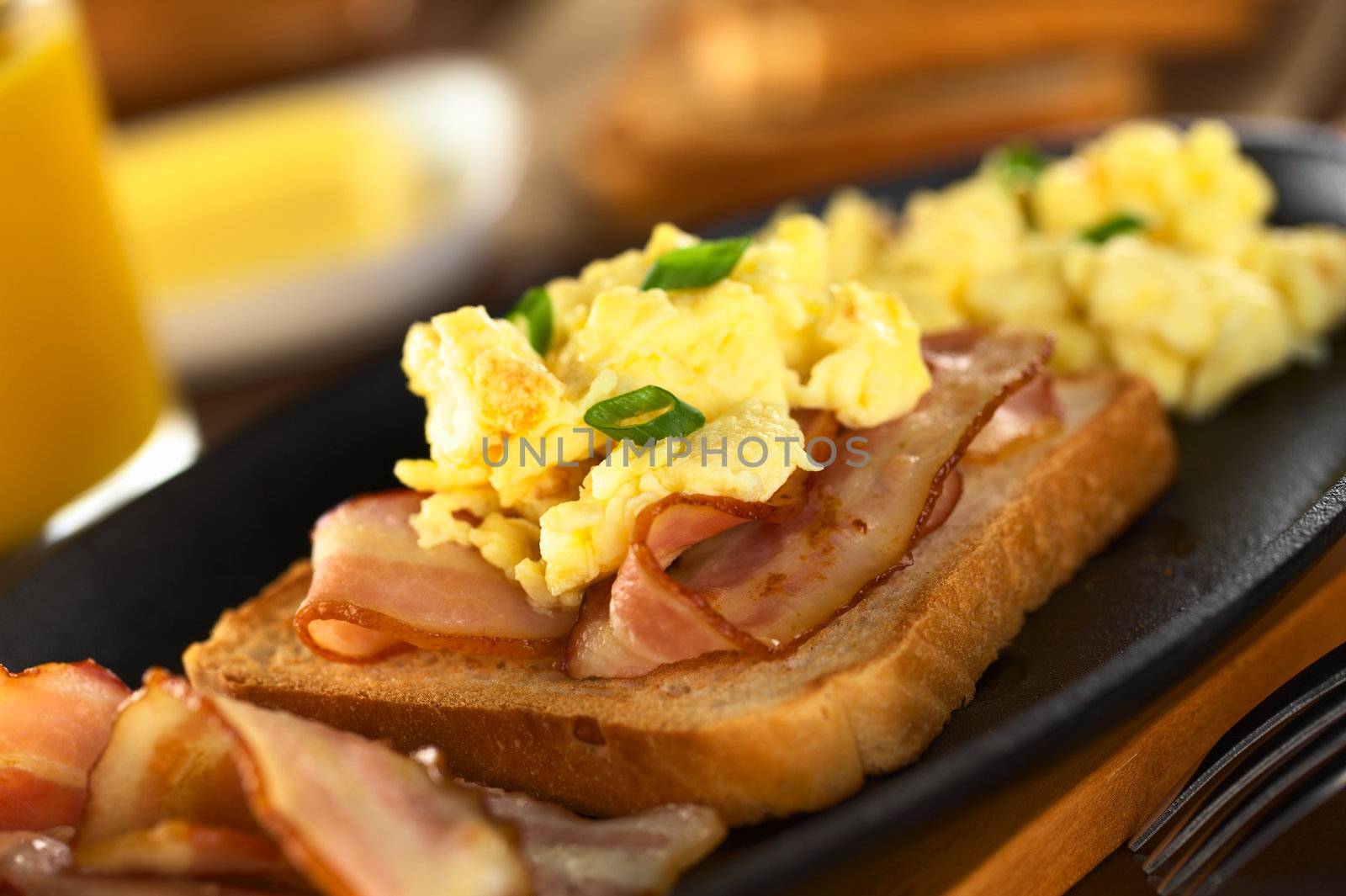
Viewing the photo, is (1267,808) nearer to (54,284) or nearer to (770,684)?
(770,684)

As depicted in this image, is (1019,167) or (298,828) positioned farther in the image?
(1019,167)

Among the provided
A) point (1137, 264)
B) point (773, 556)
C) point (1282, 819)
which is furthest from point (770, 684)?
point (1137, 264)

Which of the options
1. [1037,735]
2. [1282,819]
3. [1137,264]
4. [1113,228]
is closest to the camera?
[1037,735]

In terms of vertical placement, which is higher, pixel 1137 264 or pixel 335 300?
pixel 1137 264

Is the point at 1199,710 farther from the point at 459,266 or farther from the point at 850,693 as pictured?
the point at 459,266

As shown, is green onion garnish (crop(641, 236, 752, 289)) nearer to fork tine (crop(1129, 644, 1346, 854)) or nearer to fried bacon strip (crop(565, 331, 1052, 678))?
fried bacon strip (crop(565, 331, 1052, 678))

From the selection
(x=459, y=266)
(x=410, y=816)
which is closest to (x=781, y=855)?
(x=410, y=816)

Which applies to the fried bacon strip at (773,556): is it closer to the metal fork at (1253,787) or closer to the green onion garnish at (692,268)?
the green onion garnish at (692,268)
